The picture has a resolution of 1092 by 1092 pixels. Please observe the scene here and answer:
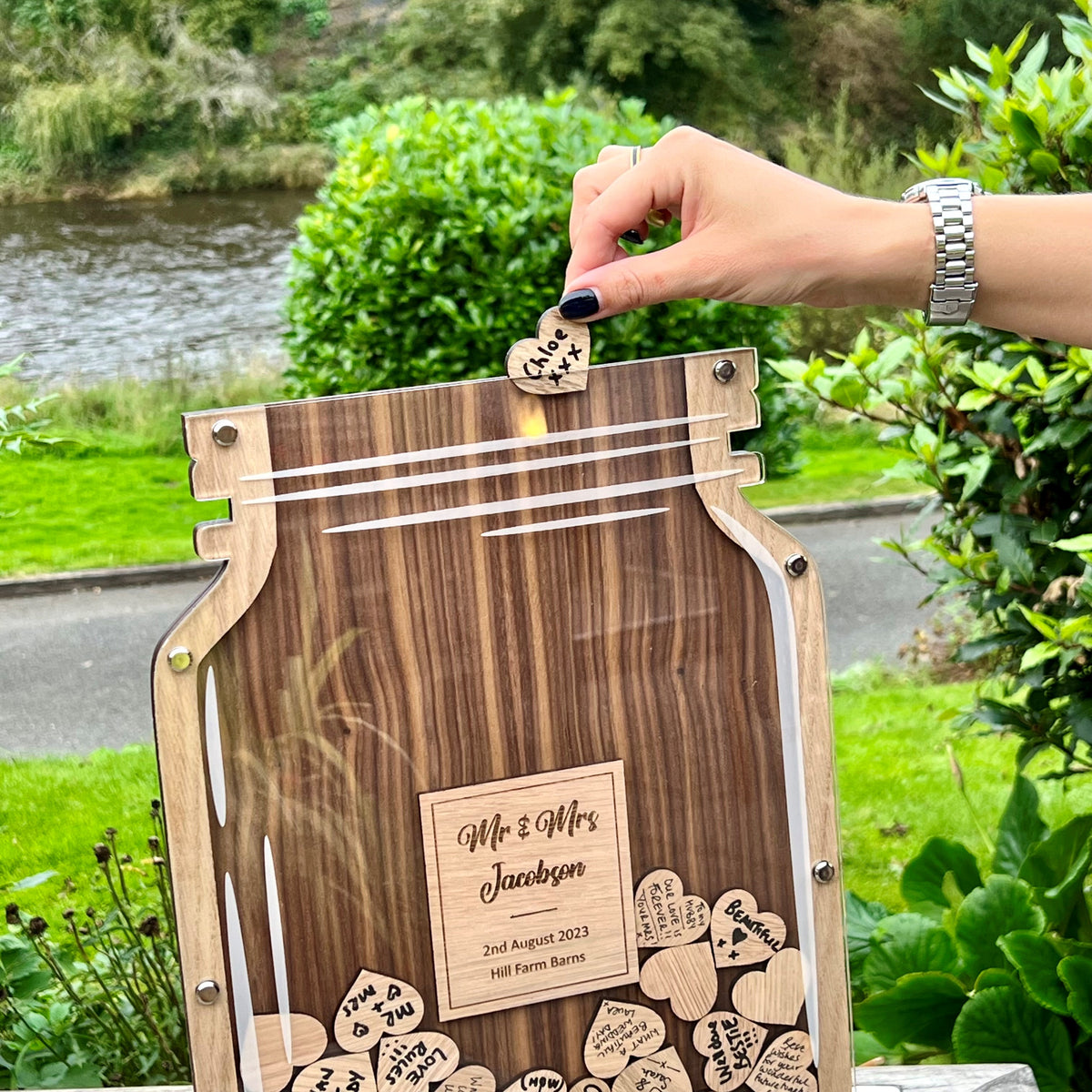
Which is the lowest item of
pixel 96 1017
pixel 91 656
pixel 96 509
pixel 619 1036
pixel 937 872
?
pixel 91 656

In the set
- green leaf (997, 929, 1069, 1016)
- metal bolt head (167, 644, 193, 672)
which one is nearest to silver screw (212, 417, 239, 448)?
metal bolt head (167, 644, 193, 672)

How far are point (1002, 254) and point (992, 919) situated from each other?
2.32ft

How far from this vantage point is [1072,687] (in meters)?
1.38

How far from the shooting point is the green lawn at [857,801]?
2.20 metres

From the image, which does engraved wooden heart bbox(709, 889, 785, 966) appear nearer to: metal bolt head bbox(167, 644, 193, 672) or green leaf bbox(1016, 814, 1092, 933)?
metal bolt head bbox(167, 644, 193, 672)

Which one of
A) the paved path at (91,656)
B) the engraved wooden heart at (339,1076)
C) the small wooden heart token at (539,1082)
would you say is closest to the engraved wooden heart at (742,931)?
the small wooden heart token at (539,1082)

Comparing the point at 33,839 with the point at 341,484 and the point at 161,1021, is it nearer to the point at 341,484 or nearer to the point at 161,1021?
the point at 161,1021

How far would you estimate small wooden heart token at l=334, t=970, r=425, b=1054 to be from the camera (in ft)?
2.25

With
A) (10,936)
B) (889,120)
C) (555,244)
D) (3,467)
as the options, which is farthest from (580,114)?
(889,120)

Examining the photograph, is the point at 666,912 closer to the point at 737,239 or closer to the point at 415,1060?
the point at 415,1060

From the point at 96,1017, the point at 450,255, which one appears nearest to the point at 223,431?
the point at 96,1017

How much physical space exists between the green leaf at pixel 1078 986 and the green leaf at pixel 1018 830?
28 cm

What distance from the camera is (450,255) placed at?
8.84 feet

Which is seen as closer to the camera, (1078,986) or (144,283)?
(1078,986)
